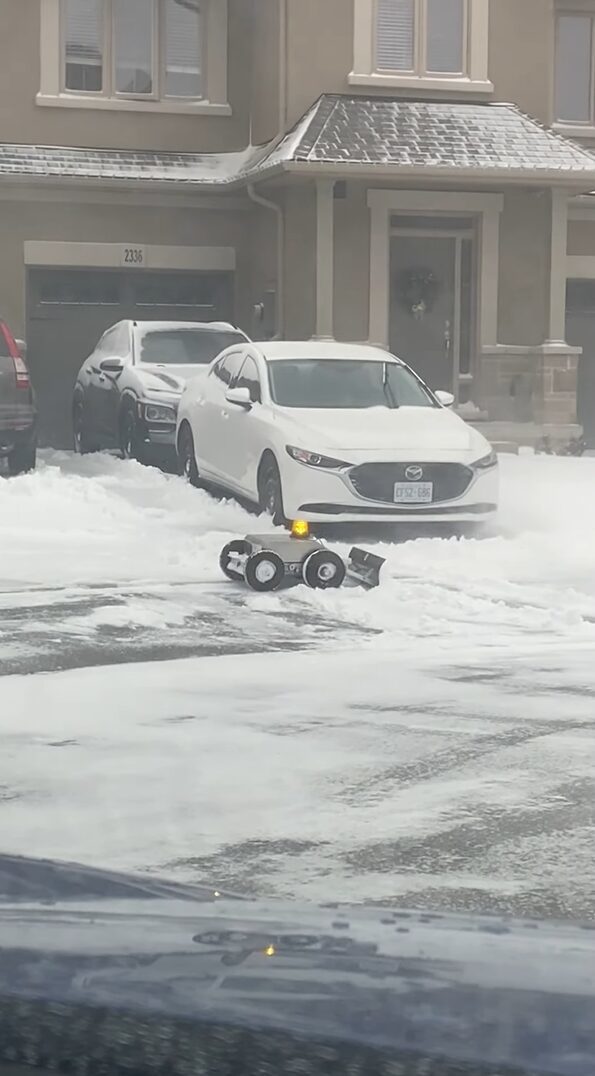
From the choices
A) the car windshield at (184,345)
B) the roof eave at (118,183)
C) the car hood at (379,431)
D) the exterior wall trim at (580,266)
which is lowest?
the car hood at (379,431)

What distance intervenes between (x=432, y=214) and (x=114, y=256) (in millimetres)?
4512

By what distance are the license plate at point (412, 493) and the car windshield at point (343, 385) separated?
1.49 m

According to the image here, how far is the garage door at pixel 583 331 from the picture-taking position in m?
25.0

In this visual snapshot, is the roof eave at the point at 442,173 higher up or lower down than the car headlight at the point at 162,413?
higher up

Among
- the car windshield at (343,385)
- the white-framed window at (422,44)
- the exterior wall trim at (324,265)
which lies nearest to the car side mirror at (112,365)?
the exterior wall trim at (324,265)

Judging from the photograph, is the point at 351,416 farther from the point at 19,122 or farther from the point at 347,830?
the point at 19,122

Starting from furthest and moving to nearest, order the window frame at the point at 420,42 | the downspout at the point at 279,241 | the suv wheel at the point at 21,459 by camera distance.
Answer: the downspout at the point at 279,241
the window frame at the point at 420,42
the suv wheel at the point at 21,459

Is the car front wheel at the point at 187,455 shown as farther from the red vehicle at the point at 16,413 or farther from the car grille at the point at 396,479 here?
the car grille at the point at 396,479

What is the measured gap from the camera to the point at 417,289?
23.5 meters

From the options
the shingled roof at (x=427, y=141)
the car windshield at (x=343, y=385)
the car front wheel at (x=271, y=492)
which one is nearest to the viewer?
the car front wheel at (x=271, y=492)

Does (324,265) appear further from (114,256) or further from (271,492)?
(271,492)

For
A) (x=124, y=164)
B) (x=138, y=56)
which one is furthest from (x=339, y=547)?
(x=138, y=56)

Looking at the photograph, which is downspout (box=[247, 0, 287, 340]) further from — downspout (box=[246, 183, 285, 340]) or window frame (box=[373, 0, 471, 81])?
window frame (box=[373, 0, 471, 81])

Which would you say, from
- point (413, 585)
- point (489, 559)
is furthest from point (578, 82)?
point (413, 585)
